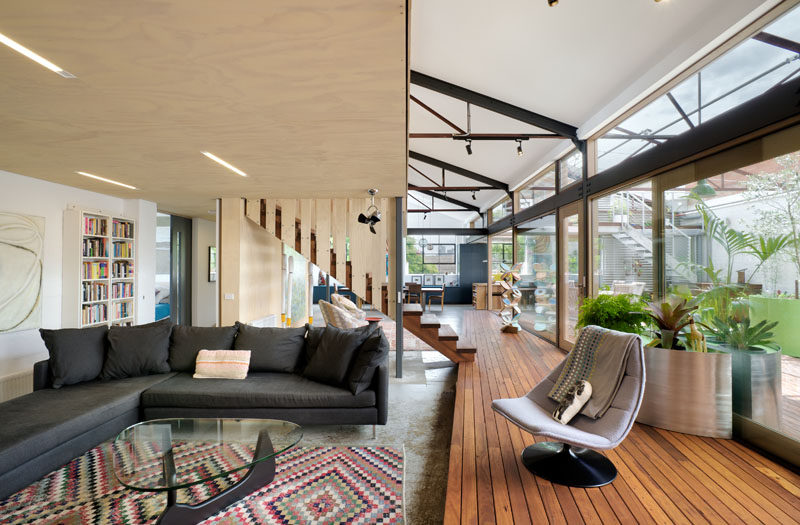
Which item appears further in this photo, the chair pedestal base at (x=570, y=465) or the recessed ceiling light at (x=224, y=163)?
the recessed ceiling light at (x=224, y=163)

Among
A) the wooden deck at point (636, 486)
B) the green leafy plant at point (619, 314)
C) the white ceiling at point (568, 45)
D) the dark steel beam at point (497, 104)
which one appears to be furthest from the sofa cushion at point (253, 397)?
the dark steel beam at point (497, 104)

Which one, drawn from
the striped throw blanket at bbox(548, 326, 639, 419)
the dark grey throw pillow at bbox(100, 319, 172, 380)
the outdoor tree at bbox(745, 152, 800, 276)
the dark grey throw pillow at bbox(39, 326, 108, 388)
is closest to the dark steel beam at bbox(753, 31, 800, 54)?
the outdoor tree at bbox(745, 152, 800, 276)

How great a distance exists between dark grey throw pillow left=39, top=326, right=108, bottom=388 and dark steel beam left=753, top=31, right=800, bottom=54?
19.0 feet

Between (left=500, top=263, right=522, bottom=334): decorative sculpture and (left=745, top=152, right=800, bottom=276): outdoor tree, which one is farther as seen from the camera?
(left=500, top=263, right=522, bottom=334): decorative sculpture

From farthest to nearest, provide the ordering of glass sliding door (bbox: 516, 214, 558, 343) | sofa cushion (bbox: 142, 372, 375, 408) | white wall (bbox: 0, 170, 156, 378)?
glass sliding door (bbox: 516, 214, 558, 343)
white wall (bbox: 0, 170, 156, 378)
sofa cushion (bbox: 142, 372, 375, 408)

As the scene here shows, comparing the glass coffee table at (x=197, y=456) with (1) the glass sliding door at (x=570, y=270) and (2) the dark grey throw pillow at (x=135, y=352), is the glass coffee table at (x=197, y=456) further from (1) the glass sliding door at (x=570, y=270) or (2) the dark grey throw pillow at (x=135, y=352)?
(1) the glass sliding door at (x=570, y=270)

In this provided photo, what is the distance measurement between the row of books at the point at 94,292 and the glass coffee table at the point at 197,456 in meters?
3.23

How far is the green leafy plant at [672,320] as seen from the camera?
10.4ft

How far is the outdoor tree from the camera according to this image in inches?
97.6

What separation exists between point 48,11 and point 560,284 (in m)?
6.36

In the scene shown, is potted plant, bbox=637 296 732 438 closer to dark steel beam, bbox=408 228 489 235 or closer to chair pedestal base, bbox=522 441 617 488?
chair pedestal base, bbox=522 441 617 488

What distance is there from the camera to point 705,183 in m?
3.26

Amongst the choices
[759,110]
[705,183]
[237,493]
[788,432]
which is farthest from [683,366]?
[237,493]

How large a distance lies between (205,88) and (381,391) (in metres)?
2.61
